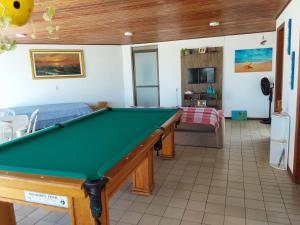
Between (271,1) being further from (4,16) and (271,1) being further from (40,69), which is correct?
(40,69)

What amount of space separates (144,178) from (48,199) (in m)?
1.51

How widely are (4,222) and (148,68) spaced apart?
20.9 ft

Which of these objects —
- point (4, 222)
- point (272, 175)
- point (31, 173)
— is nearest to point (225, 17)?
point (272, 175)

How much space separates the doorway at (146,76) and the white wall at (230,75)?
0.31m

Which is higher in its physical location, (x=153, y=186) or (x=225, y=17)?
(x=225, y=17)

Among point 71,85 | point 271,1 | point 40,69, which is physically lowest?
point 71,85

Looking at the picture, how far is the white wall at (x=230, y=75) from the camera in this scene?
654 cm

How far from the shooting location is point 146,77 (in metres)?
7.98

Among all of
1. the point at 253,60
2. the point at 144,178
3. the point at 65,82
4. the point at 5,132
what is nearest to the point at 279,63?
the point at 253,60

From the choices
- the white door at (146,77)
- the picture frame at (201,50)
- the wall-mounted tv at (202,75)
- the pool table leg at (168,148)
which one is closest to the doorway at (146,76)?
the white door at (146,77)

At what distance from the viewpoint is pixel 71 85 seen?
705cm

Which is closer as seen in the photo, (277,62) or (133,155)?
(133,155)

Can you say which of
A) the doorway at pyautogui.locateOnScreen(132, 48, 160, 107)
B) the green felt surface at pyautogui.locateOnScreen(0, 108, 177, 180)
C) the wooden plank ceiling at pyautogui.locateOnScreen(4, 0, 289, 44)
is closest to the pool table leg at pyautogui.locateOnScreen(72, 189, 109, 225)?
the green felt surface at pyautogui.locateOnScreen(0, 108, 177, 180)

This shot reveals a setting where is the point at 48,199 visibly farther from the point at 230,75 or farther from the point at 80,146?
the point at 230,75
